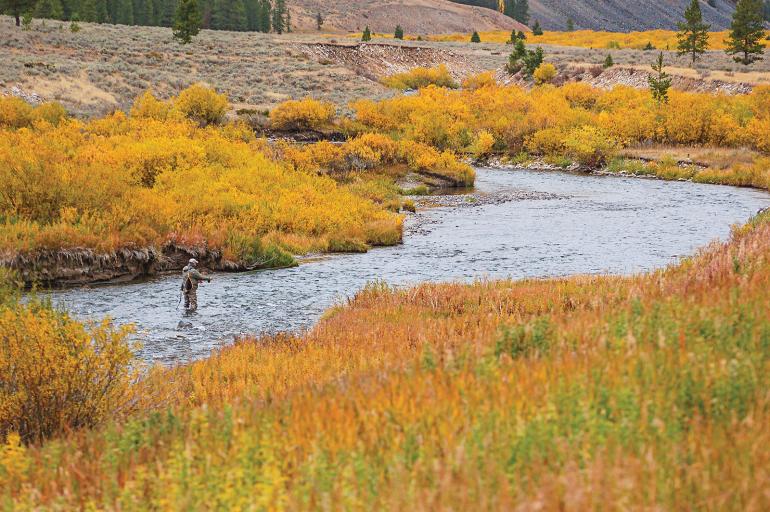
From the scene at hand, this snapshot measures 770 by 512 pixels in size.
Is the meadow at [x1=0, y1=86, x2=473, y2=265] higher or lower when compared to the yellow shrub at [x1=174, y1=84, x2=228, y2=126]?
lower

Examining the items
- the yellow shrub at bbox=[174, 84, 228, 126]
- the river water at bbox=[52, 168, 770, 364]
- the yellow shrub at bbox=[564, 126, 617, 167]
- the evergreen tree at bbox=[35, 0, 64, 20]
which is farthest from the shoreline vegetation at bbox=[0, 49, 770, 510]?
the evergreen tree at bbox=[35, 0, 64, 20]

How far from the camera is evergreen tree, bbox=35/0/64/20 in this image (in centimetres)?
9038

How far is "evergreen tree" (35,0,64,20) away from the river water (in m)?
77.7

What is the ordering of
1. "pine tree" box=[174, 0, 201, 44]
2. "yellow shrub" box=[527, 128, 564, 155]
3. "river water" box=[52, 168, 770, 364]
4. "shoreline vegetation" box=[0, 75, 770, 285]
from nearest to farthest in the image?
"river water" box=[52, 168, 770, 364]
"shoreline vegetation" box=[0, 75, 770, 285]
"yellow shrub" box=[527, 128, 564, 155]
"pine tree" box=[174, 0, 201, 44]

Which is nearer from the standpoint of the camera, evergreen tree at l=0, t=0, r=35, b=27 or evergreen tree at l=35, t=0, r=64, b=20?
evergreen tree at l=0, t=0, r=35, b=27

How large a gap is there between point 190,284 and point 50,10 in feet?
305

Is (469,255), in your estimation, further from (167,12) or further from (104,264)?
(167,12)

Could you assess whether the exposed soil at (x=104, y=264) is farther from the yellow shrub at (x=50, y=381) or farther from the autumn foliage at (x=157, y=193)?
the yellow shrub at (x=50, y=381)

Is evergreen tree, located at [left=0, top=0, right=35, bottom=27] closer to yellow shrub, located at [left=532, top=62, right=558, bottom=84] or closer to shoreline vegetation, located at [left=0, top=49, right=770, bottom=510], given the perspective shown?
yellow shrub, located at [left=532, top=62, right=558, bottom=84]

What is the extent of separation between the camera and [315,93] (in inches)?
2579

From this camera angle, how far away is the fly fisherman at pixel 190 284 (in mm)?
14930

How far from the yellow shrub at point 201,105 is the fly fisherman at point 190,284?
89.2 ft

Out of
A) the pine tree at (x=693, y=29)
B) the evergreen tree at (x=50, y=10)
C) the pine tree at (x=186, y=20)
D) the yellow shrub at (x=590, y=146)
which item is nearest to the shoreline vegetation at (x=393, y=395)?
the yellow shrub at (x=590, y=146)

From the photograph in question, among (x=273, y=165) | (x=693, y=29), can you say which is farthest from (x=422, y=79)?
(x=273, y=165)
